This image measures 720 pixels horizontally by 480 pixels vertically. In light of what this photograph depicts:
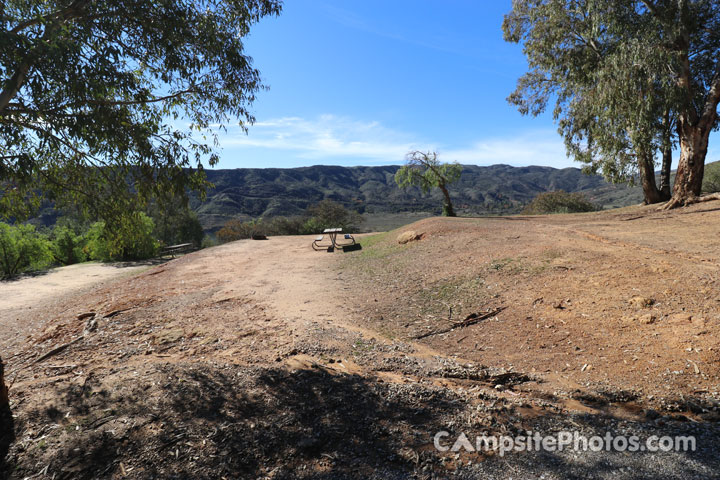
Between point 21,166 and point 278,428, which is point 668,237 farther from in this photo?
point 21,166

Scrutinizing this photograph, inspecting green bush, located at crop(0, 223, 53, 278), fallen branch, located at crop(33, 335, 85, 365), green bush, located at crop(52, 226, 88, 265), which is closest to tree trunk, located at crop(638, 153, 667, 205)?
fallen branch, located at crop(33, 335, 85, 365)

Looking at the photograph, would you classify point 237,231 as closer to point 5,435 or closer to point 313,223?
point 313,223

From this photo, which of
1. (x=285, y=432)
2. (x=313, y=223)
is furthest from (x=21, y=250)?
(x=285, y=432)

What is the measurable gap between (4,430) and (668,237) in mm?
12213

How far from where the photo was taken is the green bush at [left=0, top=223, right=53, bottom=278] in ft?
66.5

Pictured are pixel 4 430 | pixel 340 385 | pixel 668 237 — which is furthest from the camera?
pixel 668 237

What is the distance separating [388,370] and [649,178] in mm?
20164

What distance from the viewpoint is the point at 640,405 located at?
3.23m

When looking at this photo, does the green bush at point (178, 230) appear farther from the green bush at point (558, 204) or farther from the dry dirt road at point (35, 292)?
the green bush at point (558, 204)

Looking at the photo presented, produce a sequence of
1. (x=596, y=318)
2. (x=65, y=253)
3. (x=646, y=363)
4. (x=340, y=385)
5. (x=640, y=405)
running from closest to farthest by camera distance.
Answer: (x=640, y=405) → (x=340, y=385) → (x=646, y=363) → (x=596, y=318) → (x=65, y=253)

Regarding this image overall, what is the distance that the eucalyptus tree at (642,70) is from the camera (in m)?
12.8

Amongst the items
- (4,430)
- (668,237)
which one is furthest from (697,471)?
(668,237)

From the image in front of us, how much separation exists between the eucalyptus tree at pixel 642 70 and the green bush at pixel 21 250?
1193 inches

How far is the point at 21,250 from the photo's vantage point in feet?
67.9
